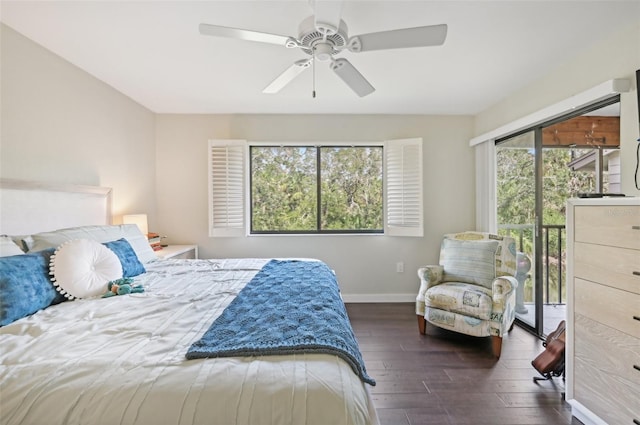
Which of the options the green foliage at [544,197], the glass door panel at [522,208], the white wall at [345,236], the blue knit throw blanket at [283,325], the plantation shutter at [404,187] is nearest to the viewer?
the blue knit throw blanket at [283,325]

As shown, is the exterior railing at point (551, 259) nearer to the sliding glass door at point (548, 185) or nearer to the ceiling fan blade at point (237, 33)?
the sliding glass door at point (548, 185)

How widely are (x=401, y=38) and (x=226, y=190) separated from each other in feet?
8.80

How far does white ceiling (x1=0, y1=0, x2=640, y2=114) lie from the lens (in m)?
1.73

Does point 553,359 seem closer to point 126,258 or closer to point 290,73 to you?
point 290,73

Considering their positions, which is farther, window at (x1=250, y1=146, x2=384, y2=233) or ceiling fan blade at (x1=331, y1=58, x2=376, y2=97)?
window at (x1=250, y1=146, x2=384, y2=233)

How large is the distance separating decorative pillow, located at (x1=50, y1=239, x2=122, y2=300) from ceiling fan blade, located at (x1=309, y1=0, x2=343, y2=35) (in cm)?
184

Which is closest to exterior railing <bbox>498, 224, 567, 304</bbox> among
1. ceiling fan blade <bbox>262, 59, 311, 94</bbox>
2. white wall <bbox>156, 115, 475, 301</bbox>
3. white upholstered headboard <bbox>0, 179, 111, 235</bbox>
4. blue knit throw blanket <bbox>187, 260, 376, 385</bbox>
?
white wall <bbox>156, 115, 475, 301</bbox>

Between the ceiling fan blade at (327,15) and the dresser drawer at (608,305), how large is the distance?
6.53 ft

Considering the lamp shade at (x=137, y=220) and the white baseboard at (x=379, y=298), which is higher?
the lamp shade at (x=137, y=220)

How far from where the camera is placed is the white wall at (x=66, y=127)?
194 centimetres

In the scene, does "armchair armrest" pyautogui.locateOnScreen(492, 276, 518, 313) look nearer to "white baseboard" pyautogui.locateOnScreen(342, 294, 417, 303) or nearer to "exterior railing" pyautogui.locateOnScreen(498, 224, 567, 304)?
"exterior railing" pyautogui.locateOnScreen(498, 224, 567, 304)

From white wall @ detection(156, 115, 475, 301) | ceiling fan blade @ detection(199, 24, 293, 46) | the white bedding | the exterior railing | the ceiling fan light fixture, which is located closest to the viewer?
the white bedding

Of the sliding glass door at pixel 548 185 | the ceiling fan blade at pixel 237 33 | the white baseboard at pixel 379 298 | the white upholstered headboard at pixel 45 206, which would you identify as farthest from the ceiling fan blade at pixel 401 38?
the white baseboard at pixel 379 298

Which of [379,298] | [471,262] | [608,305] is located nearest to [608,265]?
[608,305]
